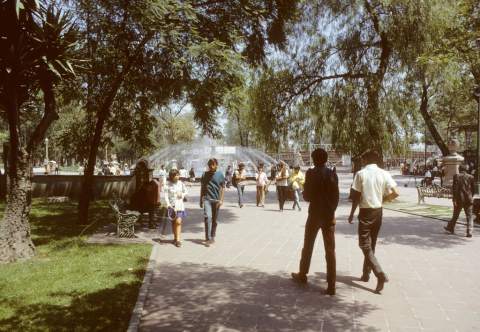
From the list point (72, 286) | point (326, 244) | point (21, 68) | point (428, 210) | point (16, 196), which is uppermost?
point (21, 68)

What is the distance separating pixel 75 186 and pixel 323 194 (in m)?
17.2

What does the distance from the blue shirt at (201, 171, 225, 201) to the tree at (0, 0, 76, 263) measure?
331 cm

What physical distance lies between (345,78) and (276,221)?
8.39 m

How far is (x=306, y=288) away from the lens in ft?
17.9

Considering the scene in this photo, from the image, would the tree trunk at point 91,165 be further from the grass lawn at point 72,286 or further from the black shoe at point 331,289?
the black shoe at point 331,289

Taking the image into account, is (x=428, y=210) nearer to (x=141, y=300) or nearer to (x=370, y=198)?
(x=370, y=198)

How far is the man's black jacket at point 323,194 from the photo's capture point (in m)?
5.29

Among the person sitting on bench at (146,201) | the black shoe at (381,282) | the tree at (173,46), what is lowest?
the black shoe at (381,282)

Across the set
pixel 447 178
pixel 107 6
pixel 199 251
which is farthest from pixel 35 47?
pixel 447 178

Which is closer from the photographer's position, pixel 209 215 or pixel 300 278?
pixel 300 278

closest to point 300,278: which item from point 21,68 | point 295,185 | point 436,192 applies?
point 21,68

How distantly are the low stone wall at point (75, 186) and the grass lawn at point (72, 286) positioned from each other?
410 inches

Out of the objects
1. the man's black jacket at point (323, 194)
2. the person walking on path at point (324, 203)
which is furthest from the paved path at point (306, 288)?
the man's black jacket at point (323, 194)

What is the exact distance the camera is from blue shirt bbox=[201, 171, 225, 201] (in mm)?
8375
